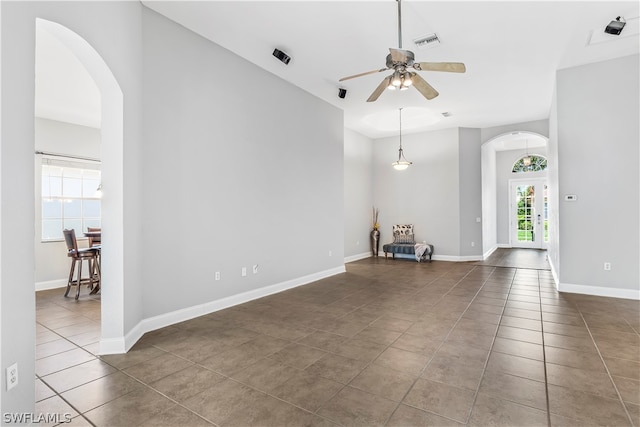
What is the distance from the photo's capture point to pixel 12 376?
168 cm

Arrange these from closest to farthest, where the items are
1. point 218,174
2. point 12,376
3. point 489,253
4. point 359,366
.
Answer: point 12,376 < point 359,366 < point 218,174 < point 489,253

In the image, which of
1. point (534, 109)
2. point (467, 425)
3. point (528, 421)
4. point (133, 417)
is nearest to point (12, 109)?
point (133, 417)

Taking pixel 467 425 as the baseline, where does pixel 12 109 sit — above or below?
above

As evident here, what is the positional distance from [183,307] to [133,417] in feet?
6.02

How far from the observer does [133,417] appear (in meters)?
1.96

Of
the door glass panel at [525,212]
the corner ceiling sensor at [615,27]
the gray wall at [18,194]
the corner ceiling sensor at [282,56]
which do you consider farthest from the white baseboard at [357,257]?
the gray wall at [18,194]

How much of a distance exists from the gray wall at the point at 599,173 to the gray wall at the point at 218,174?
4.02m

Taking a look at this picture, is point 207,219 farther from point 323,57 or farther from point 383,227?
point 383,227

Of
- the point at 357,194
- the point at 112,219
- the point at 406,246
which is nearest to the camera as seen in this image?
the point at 112,219

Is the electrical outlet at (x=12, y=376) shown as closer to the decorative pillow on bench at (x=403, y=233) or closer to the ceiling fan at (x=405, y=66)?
the ceiling fan at (x=405, y=66)

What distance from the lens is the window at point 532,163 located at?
35.8 feet

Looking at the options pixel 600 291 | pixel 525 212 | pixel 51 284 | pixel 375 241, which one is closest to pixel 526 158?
pixel 525 212

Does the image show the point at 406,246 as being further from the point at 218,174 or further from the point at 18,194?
the point at 18,194

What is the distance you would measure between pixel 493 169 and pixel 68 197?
1179 cm
